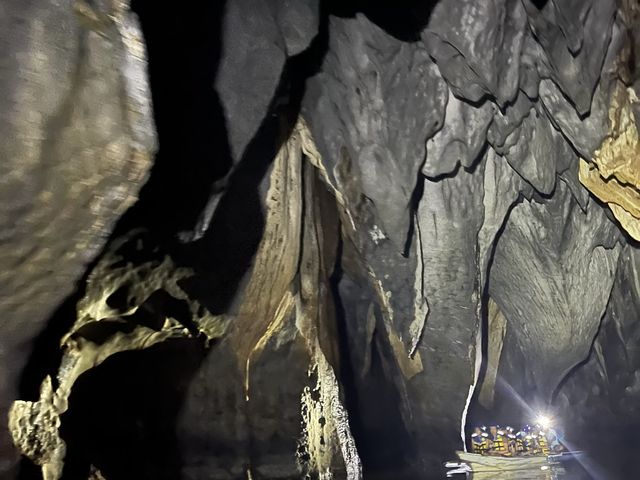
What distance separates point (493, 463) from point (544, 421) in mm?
1291

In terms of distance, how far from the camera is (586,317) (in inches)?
208

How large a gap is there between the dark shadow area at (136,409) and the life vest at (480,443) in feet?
10.2

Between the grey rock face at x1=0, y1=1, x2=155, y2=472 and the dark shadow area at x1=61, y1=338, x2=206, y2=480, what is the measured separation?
193 cm

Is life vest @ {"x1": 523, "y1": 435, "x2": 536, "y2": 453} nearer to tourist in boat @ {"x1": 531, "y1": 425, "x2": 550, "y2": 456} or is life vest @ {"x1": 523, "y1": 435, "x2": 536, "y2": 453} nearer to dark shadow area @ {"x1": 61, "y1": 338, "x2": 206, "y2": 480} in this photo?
tourist in boat @ {"x1": 531, "y1": 425, "x2": 550, "y2": 456}

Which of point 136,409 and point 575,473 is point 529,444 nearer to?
point 575,473

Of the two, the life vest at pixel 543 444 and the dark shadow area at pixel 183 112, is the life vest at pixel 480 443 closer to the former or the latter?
the life vest at pixel 543 444

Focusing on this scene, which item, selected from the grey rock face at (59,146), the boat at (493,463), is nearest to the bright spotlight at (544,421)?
the boat at (493,463)

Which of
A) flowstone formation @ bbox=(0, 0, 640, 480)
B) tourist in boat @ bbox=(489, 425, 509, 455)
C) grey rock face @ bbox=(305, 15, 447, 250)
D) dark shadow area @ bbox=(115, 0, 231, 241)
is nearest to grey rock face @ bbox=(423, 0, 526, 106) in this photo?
flowstone formation @ bbox=(0, 0, 640, 480)

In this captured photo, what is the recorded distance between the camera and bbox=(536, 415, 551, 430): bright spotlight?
6.36m

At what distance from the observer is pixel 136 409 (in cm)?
382

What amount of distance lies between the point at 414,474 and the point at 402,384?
85 centimetres

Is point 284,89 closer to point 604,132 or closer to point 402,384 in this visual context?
point 604,132

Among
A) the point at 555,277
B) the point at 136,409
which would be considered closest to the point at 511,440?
the point at 555,277

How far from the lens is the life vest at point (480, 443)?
582 cm
